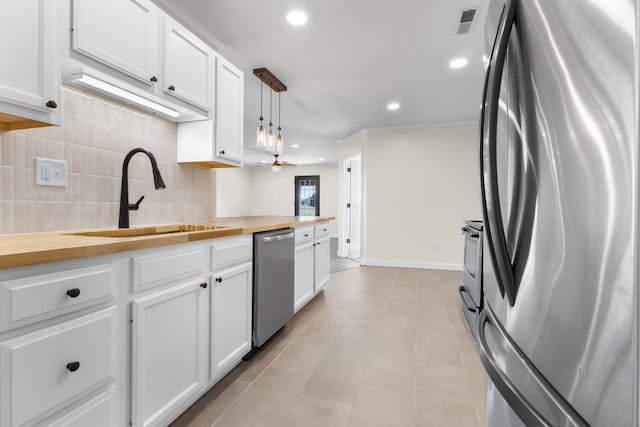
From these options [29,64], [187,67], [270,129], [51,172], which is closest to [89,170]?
[51,172]

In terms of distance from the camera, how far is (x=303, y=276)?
2.92m

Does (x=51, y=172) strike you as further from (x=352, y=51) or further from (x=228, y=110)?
(x=352, y=51)

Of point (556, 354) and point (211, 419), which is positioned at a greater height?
point (556, 354)

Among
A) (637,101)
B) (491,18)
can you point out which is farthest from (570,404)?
(491,18)

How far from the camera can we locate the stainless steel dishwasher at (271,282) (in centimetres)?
206

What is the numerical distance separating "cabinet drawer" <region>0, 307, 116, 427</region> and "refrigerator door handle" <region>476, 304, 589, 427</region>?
1164mm

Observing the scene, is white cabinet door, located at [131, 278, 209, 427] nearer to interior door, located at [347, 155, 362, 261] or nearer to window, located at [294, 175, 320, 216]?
interior door, located at [347, 155, 362, 261]

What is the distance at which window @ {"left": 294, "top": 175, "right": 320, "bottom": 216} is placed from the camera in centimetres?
1010

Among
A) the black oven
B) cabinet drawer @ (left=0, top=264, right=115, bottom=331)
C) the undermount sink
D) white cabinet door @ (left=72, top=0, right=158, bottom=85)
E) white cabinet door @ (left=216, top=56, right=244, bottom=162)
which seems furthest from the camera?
the black oven

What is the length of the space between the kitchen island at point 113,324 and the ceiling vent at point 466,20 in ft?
7.07

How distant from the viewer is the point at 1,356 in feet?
2.62

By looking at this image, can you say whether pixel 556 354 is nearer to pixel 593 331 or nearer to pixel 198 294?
pixel 593 331

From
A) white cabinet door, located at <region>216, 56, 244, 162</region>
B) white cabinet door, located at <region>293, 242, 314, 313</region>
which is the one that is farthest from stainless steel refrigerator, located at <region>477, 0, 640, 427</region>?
white cabinet door, located at <region>293, 242, 314, 313</region>

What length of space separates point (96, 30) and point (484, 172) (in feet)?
5.65
